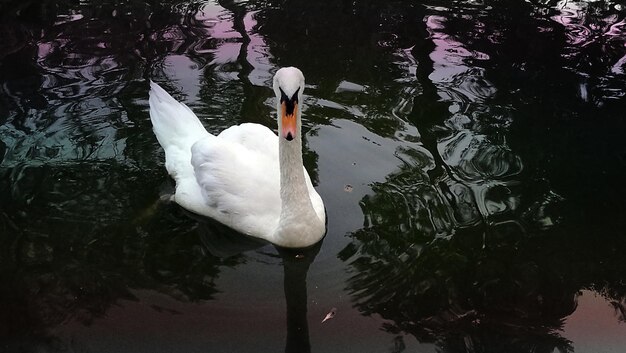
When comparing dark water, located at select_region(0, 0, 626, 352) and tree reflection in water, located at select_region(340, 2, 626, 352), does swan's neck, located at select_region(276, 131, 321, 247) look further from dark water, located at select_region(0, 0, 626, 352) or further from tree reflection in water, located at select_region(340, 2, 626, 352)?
tree reflection in water, located at select_region(340, 2, 626, 352)

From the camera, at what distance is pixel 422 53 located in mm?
6582

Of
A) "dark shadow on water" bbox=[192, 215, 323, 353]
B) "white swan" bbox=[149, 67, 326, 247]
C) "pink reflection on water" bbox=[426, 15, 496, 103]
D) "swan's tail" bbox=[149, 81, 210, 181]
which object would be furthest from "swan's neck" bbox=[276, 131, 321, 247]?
"pink reflection on water" bbox=[426, 15, 496, 103]

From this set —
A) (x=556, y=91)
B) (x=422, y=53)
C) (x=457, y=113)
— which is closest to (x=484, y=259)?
(x=457, y=113)

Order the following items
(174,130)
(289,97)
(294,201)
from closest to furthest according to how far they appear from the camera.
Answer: (289,97), (294,201), (174,130)

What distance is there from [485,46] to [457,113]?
1.56m

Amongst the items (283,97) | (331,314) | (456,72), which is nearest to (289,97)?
(283,97)

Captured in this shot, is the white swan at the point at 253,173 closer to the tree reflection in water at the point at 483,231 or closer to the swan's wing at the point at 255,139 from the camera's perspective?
the swan's wing at the point at 255,139

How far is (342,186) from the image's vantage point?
4.52m

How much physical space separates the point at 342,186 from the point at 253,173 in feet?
2.36

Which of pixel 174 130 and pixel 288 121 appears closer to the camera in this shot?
pixel 288 121

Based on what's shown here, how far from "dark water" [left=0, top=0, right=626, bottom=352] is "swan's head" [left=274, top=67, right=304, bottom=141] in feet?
2.79

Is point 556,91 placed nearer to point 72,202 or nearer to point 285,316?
point 285,316

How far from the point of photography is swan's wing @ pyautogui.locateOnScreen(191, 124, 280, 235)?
13.1 ft

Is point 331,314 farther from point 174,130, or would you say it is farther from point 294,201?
point 174,130
